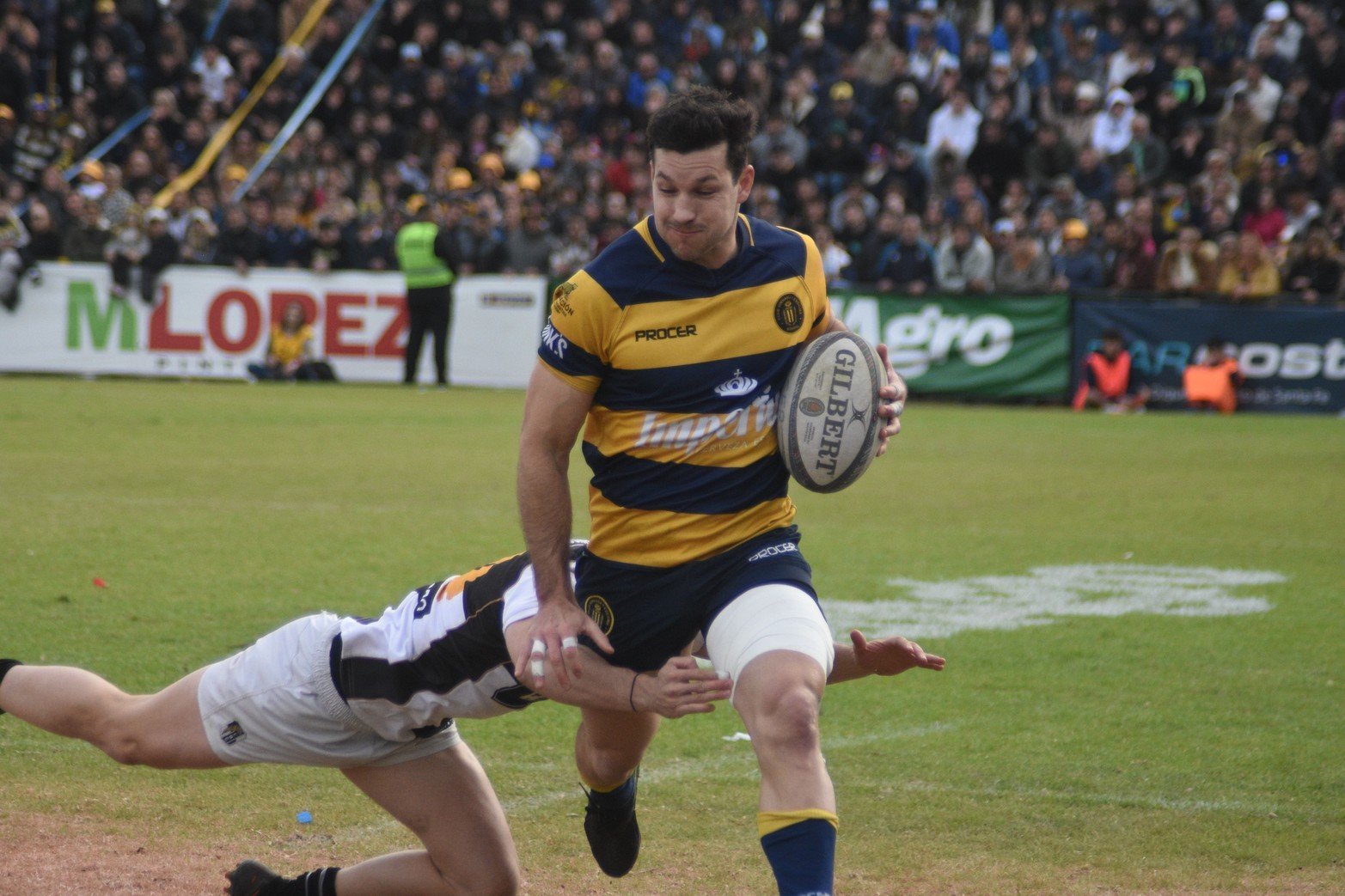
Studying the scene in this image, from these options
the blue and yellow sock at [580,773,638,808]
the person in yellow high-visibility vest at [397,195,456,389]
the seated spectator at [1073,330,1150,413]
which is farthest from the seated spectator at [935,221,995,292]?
the blue and yellow sock at [580,773,638,808]

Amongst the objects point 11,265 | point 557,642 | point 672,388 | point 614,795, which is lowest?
point 11,265

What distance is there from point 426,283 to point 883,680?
1590 centimetres

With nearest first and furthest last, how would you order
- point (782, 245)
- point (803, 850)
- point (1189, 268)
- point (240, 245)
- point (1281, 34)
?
1. point (803, 850)
2. point (782, 245)
3. point (1189, 268)
4. point (240, 245)
5. point (1281, 34)

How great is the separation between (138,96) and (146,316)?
7103 mm

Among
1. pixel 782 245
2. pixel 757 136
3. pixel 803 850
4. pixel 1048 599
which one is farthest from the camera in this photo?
pixel 757 136

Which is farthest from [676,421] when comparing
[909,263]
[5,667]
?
[909,263]

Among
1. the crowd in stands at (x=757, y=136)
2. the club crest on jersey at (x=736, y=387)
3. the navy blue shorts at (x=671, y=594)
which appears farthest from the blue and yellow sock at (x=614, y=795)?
the crowd in stands at (x=757, y=136)

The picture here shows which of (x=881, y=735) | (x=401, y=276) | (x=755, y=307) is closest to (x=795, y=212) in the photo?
(x=401, y=276)

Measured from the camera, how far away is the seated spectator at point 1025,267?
2194 centimetres

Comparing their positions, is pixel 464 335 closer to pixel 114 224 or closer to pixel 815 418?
pixel 114 224

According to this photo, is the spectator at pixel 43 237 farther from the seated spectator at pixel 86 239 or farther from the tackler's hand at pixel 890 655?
the tackler's hand at pixel 890 655

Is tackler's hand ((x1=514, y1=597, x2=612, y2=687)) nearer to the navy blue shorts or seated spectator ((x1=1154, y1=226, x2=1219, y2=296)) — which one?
the navy blue shorts

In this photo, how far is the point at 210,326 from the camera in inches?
931

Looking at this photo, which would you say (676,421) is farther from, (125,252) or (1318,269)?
(125,252)
